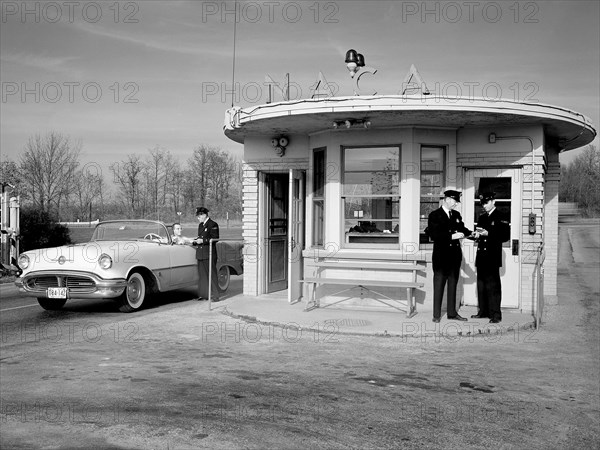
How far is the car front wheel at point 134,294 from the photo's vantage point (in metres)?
10.7

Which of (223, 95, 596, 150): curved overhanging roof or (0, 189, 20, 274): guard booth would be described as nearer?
(223, 95, 596, 150): curved overhanging roof

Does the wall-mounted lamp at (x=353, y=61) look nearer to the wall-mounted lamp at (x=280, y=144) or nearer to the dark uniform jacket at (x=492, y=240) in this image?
the wall-mounted lamp at (x=280, y=144)

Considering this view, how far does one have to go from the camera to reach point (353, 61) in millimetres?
10672

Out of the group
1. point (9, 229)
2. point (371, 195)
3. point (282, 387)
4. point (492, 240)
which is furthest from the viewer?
point (9, 229)

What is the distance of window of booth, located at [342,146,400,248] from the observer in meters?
10.8

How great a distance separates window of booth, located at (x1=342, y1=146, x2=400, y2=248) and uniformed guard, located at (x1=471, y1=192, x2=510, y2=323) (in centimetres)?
148

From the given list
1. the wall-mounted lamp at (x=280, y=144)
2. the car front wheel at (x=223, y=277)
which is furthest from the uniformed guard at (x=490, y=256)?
the car front wheel at (x=223, y=277)

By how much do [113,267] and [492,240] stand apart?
5.79 m

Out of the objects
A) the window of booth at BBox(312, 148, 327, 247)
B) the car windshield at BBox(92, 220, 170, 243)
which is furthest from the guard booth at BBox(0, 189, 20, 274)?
the window of booth at BBox(312, 148, 327, 247)

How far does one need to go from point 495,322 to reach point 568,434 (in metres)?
4.71

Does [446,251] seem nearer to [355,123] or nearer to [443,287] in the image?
[443,287]

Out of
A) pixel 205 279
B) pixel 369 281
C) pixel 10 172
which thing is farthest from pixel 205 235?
pixel 10 172

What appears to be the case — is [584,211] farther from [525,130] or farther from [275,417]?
[275,417]

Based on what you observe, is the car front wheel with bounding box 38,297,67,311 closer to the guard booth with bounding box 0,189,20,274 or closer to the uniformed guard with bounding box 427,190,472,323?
the uniformed guard with bounding box 427,190,472,323
